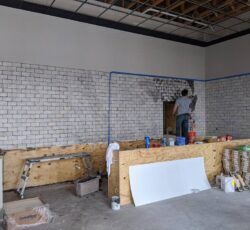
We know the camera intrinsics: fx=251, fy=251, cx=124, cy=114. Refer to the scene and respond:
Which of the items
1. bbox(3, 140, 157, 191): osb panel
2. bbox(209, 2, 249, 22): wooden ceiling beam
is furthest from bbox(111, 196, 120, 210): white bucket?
bbox(209, 2, 249, 22): wooden ceiling beam

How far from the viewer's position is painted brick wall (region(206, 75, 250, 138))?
19.8 feet

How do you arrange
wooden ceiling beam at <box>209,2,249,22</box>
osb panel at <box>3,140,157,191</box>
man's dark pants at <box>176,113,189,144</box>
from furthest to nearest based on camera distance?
man's dark pants at <box>176,113,189,144</box>, wooden ceiling beam at <box>209,2,249,22</box>, osb panel at <box>3,140,157,191</box>

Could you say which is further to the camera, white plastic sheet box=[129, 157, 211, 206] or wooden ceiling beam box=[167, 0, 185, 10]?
wooden ceiling beam box=[167, 0, 185, 10]

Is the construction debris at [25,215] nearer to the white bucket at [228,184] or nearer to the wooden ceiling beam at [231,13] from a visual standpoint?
the white bucket at [228,184]

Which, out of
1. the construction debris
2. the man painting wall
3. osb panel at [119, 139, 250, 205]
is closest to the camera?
the construction debris

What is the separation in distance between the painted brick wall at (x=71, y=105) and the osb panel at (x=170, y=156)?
161 cm

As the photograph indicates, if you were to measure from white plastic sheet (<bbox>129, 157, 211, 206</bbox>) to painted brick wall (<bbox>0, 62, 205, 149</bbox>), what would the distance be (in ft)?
5.54

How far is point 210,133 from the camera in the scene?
22.6 feet

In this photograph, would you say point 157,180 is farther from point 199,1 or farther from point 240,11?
point 240,11

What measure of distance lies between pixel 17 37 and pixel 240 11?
14.4 feet

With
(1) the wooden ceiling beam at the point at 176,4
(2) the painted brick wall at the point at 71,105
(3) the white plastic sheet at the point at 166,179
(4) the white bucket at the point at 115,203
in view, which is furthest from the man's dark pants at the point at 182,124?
(4) the white bucket at the point at 115,203

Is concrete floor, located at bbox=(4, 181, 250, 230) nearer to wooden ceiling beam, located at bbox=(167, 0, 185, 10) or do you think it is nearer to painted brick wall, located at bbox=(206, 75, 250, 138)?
painted brick wall, located at bbox=(206, 75, 250, 138)

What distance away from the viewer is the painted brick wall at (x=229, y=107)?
6047mm

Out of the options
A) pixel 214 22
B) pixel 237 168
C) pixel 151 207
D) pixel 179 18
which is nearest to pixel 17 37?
pixel 179 18
